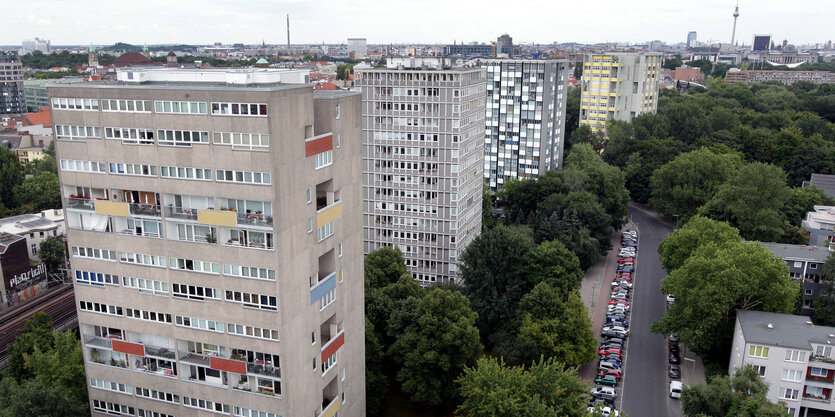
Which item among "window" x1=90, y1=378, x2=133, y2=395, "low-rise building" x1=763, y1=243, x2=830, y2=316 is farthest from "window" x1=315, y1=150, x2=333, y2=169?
"low-rise building" x1=763, y1=243, x2=830, y2=316

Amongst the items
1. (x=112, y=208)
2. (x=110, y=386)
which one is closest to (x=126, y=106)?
(x=112, y=208)

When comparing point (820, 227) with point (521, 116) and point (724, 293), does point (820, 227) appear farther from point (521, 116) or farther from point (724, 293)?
point (521, 116)

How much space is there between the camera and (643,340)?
57625 millimetres

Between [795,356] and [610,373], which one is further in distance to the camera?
[610,373]

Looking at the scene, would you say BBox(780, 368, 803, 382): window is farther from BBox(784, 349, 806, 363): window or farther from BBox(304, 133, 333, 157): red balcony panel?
BBox(304, 133, 333, 157): red balcony panel

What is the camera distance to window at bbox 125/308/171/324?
1186 inches

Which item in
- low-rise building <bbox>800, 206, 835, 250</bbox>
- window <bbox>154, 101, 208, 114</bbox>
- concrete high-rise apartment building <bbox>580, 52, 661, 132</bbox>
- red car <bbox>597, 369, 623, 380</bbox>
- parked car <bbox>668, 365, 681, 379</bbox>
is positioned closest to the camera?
window <bbox>154, 101, 208, 114</bbox>

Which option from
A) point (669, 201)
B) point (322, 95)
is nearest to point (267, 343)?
point (322, 95)

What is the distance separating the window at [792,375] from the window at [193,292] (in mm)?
40970

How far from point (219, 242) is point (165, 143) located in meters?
5.36

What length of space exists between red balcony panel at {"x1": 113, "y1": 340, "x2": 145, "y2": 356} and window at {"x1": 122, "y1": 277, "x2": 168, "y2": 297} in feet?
10.2

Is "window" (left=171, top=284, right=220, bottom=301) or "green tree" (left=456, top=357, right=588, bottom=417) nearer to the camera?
"window" (left=171, top=284, right=220, bottom=301)

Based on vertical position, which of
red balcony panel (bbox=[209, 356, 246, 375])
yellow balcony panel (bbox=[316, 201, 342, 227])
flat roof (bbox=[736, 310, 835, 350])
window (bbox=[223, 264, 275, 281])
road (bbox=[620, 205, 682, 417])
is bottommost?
road (bbox=[620, 205, 682, 417])

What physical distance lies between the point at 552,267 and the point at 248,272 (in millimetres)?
36742
